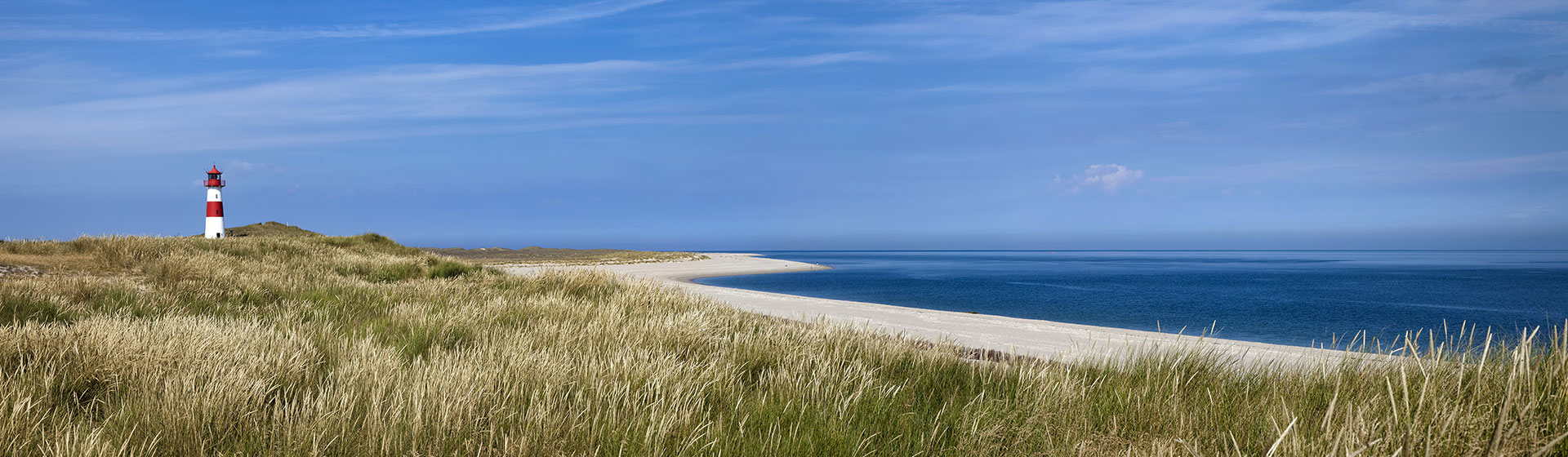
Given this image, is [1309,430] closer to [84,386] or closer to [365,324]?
[84,386]

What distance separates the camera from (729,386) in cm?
413

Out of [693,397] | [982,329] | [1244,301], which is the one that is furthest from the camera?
[1244,301]

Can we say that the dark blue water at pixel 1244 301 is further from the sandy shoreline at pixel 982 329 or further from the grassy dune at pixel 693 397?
the grassy dune at pixel 693 397

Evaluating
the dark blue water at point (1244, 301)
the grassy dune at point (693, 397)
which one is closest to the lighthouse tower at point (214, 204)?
the dark blue water at point (1244, 301)

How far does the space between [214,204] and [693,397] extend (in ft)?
139

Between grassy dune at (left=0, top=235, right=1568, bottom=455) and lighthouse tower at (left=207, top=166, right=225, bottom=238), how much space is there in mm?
35410

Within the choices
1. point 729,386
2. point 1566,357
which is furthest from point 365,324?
point 1566,357

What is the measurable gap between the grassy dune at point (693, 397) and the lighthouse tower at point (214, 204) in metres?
35.4

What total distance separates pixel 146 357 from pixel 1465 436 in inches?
244

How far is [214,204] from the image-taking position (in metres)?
35.8

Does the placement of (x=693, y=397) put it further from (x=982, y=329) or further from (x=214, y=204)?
(x=214, y=204)

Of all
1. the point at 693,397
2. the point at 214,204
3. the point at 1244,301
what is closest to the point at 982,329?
the point at 693,397

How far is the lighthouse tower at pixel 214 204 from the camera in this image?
35219 mm

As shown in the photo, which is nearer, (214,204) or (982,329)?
(982,329)
